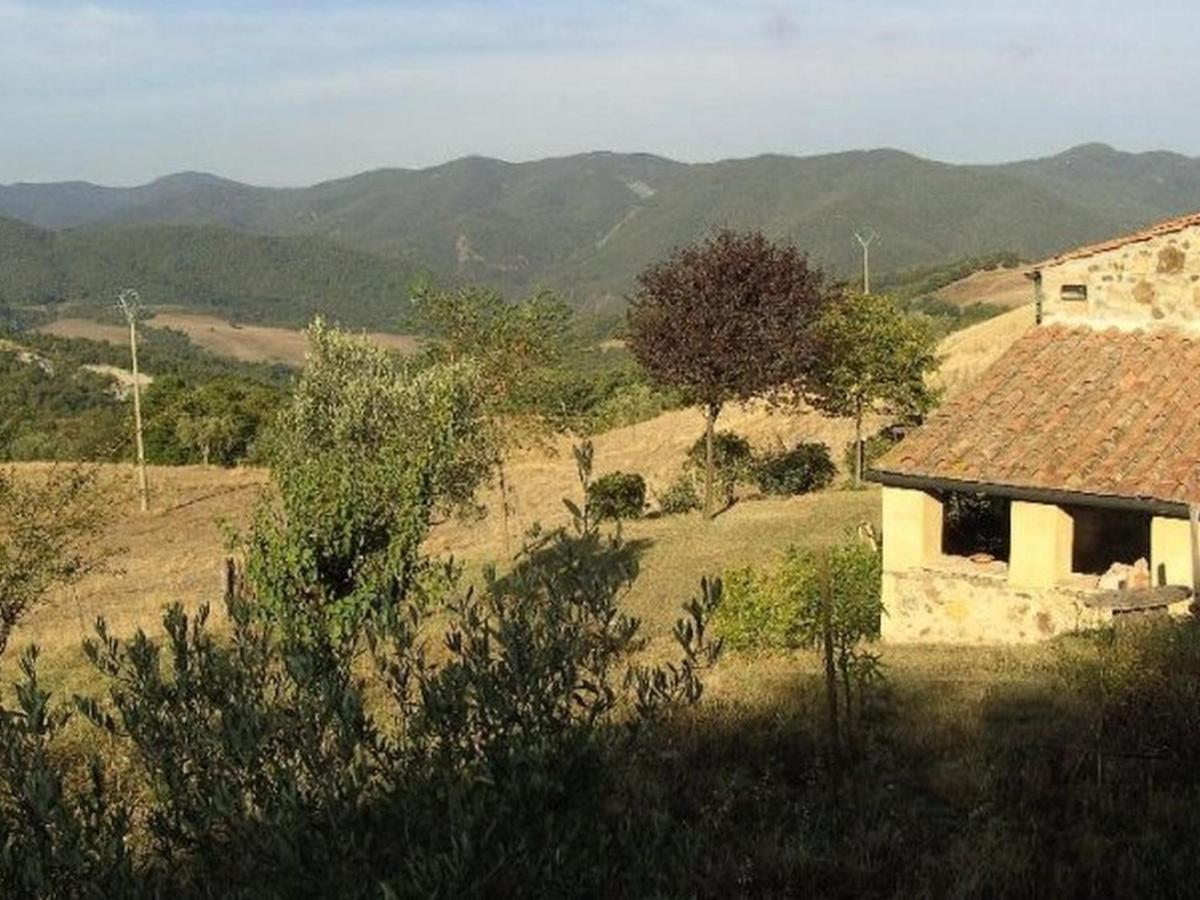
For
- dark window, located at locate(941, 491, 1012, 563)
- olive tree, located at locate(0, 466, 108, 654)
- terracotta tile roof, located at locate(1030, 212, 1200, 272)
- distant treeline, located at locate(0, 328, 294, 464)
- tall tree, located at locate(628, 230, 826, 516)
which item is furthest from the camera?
distant treeline, located at locate(0, 328, 294, 464)

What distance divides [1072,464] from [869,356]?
1696 cm

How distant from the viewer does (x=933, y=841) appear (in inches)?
287

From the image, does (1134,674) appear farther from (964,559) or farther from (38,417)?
(38,417)

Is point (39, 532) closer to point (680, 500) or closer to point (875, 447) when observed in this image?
point (680, 500)

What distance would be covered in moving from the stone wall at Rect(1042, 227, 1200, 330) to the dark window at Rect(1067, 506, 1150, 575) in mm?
3142

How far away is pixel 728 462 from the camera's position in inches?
1453

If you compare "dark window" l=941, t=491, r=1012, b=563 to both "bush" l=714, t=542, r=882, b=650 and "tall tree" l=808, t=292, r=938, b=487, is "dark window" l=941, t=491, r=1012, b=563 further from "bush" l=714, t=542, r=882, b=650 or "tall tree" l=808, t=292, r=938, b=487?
"tall tree" l=808, t=292, r=938, b=487

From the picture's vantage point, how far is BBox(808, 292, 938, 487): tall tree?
31.6m

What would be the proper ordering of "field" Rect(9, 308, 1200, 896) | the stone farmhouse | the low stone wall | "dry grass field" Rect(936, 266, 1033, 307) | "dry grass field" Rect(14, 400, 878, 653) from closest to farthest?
"field" Rect(9, 308, 1200, 896)
the stone farmhouse
the low stone wall
"dry grass field" Rect(14, 400, 878, 653)
"dry grass field" Rect(936, 266, 1033, 307)

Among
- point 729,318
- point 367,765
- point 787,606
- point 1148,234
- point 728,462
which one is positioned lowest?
point 728,462

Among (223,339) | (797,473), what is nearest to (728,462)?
(797,473)

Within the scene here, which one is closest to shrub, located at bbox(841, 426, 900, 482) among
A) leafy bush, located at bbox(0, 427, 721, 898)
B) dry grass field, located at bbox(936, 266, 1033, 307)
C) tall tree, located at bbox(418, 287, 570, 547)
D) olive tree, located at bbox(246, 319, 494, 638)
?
tall tree, located at bbox(418, 287, 570, 547)

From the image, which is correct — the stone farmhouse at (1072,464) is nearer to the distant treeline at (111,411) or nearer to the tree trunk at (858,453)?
the tree trunk at (858,453)

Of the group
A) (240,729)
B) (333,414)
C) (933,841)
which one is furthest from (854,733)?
(333,414)
